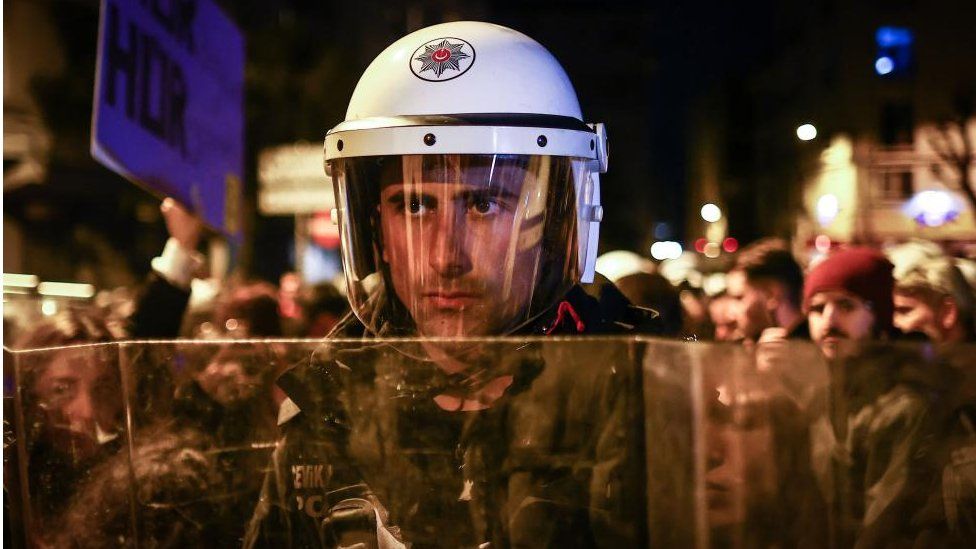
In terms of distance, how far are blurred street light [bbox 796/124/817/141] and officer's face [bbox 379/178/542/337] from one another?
8.38m

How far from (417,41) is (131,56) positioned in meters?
1.03

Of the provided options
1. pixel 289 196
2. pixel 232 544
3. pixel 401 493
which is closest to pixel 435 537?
pixel 401 493

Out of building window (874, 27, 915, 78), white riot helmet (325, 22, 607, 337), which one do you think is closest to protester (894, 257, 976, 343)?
white riot helmet (325, 22, 607, 337)

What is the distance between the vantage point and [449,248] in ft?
6.91

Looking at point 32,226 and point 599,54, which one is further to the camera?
point 32,226

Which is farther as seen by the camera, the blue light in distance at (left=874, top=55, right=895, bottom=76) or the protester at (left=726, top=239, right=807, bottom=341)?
the blue light in distance at (left=874, top=55, right=895, bottom=76)

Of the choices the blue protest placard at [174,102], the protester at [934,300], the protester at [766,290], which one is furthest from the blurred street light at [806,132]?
the blue protest placard at [174,102]

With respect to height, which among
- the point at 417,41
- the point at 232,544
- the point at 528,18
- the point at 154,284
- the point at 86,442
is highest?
the point at 528,18

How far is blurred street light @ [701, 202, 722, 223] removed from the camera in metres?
15.0

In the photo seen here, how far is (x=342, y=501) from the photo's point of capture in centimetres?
154

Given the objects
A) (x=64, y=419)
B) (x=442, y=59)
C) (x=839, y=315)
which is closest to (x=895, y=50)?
(x=839, y=315)

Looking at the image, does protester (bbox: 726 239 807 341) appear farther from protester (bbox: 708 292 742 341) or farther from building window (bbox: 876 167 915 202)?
building window (bbox: 876 167 915 202)

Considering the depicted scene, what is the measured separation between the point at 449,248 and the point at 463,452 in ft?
2.26

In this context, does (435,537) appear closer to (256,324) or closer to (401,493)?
(401,493)
